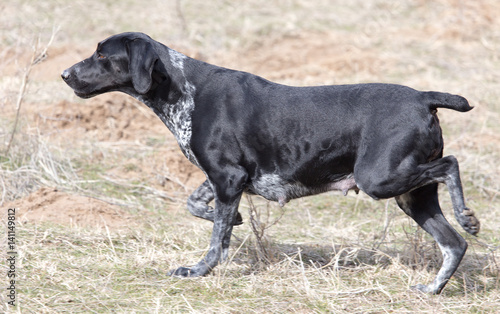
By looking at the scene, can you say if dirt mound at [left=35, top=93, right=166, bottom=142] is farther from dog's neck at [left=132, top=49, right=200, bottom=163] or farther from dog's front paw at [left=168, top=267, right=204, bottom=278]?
dog's front paw at [left=168, top=267, right=204, bottom=278]

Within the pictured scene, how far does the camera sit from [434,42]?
1333 centimetres

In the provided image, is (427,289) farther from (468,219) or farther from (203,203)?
(203,203)

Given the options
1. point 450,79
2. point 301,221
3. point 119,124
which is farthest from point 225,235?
point 450,79

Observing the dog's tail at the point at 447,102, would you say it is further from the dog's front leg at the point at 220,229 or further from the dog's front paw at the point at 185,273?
the dog's front paw at the point at 185,273

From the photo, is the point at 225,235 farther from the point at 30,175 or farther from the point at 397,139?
the point at 30,175

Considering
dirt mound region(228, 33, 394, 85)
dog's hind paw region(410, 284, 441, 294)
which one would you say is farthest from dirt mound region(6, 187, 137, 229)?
dirt mound region(228, 33, 394, 85)

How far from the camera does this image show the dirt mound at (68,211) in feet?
19.5

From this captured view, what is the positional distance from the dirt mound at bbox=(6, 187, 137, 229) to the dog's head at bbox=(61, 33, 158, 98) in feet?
4.58

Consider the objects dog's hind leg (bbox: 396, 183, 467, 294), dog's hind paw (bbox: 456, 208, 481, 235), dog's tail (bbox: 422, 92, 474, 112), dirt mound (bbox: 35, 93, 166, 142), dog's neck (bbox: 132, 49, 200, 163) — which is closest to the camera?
dog's hind paw (bbox: 456, 208, 481, 235)

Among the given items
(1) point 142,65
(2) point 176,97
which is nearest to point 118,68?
(1) point 142,65

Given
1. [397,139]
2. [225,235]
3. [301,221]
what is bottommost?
[301,221]

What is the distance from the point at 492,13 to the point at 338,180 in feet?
37.7

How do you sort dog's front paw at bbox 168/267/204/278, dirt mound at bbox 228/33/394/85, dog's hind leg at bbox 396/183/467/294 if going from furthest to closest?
dirt mound at bbox 228/33/394/85 < dog's front paw at bbox 168/267/204/278 < dog's hind leg at bbox 396/183/467/294

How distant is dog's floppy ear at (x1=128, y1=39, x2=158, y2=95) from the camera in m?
4.80
